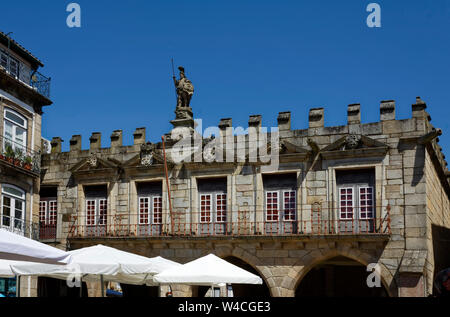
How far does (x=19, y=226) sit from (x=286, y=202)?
29.0 feet

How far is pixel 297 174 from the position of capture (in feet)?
58.4

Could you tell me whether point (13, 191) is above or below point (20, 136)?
below

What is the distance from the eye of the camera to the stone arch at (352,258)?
642 inches

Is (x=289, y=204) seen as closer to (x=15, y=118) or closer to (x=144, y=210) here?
(x=144, y=210)

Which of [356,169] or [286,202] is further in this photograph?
[286,202]

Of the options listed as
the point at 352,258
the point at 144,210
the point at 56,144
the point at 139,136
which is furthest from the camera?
the point at 56,144

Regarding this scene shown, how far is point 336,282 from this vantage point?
21203 millimetres

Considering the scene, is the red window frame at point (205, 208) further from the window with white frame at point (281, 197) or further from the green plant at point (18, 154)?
the green plant at point (18, 154)

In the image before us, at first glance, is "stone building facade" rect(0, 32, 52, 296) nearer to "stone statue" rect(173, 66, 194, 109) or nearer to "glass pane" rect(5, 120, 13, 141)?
"glass pane" rect(5, 120, 13, 141)

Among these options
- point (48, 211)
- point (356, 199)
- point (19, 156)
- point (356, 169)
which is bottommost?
point (48, 211)

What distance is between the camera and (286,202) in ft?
59.1

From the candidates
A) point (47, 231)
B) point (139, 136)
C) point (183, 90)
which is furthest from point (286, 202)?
point (47, 231)

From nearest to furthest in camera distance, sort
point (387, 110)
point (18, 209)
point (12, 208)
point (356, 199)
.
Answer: point (387, 110) < point (356, 199) < point (12, 208) < point (18, 209)

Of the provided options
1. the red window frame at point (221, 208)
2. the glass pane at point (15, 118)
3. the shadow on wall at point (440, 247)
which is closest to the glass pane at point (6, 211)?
the glass pane at point (15, 118)
